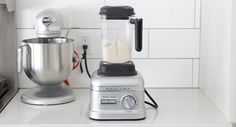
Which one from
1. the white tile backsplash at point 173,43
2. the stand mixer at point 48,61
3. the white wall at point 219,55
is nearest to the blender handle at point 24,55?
the stand mixer at point 48,61

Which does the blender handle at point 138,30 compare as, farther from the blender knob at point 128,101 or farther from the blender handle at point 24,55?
the blender handle at point 24,55

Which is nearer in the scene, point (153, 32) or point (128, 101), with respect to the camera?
point (128, 101)

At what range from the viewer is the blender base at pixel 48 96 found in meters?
1.40

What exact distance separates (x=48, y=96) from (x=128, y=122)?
34cm

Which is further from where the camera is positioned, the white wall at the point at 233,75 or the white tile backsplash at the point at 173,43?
the white tile backsplash at the point at 173,43

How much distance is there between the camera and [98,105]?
1228 mm

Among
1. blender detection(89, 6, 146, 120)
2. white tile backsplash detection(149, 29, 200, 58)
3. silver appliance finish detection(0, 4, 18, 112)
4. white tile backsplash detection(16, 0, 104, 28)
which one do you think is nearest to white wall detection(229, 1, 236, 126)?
blender detection(89, 6, 146, 120)

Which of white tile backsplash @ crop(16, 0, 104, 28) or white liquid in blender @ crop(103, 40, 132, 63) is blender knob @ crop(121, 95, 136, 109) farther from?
white tile backsplash @ crop(16, 0, 104, 28)

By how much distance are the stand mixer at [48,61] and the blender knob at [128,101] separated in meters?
0.27

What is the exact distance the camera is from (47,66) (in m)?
1.37

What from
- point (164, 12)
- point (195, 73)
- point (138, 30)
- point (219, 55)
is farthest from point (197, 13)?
point (138, 30)

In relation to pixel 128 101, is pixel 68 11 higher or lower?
higher

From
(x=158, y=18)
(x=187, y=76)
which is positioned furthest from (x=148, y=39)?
(x=187, y=76)

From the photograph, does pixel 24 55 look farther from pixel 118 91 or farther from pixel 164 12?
pixel 164 12
